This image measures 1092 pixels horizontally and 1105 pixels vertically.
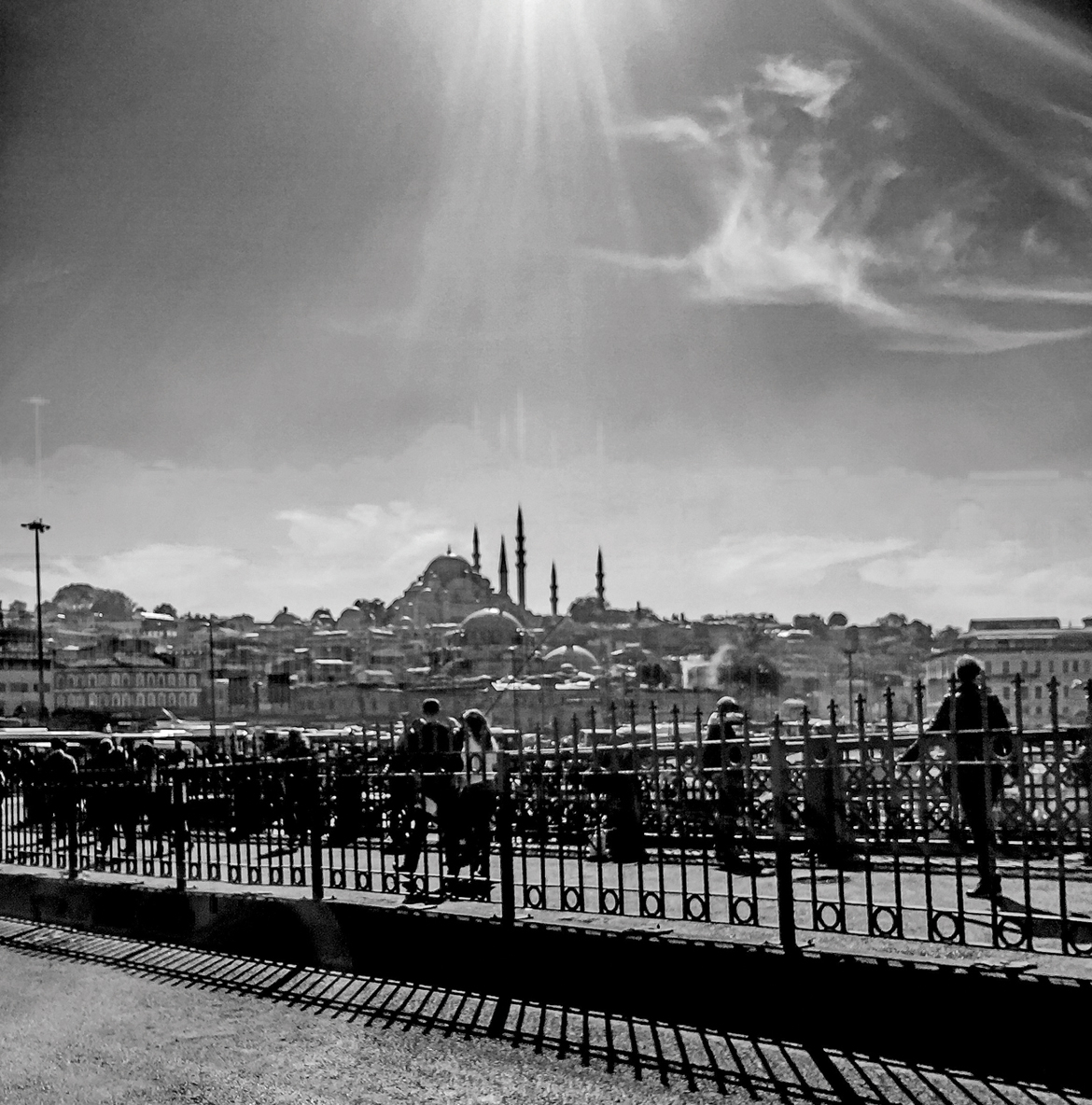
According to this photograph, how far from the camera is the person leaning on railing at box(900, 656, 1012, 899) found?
500cm

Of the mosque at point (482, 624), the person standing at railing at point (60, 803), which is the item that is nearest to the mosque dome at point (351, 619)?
the mosque at point (482, 624)

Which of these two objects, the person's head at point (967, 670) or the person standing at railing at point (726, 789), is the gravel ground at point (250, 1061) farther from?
the person's head at point (967, 670)

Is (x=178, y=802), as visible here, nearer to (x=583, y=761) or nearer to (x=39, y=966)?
(x=39, y=966)

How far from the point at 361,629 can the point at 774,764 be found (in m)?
136

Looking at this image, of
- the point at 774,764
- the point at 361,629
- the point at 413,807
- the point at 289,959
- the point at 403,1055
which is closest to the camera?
the point at 403,1055

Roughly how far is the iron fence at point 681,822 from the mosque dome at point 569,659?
8774cm

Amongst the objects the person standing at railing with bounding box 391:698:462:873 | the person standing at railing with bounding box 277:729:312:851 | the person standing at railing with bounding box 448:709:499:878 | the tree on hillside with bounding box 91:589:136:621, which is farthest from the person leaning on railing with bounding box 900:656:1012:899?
the tree on hillside with bounding box 91:589:136:621

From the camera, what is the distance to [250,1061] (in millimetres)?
4746

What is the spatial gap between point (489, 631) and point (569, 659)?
7315 mm

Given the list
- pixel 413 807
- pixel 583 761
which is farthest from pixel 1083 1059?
pixel 583 761

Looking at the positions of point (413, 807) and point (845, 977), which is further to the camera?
point (413, 807)

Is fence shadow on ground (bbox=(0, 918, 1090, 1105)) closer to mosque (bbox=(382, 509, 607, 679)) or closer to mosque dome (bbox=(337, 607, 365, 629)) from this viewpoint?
mosque (bbox=(382, 509, 607, 679))

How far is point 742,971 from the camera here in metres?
5.00

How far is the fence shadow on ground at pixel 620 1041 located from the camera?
161 inches
